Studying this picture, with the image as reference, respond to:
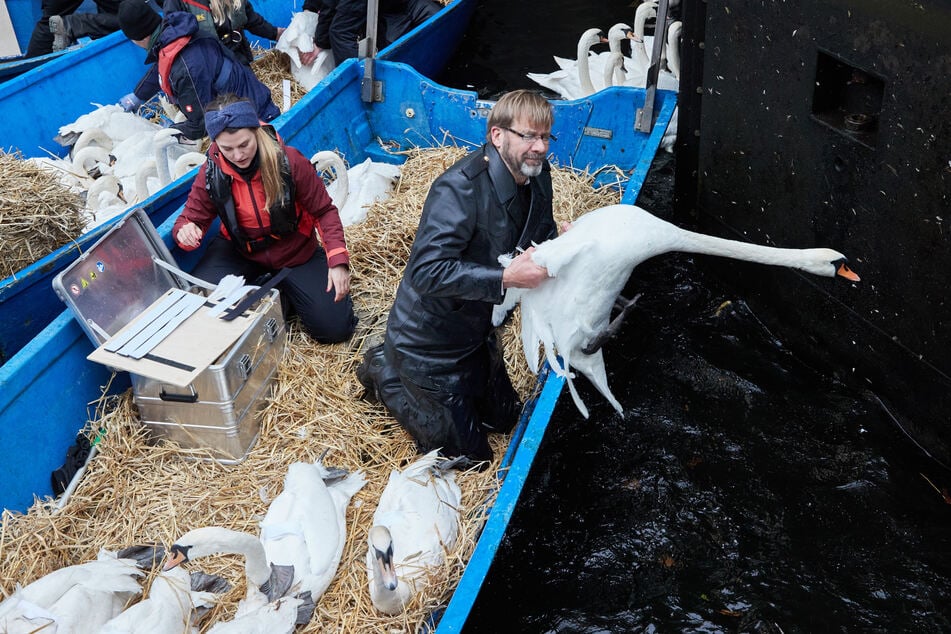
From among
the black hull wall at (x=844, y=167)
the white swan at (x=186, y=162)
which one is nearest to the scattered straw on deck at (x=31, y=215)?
the white swan at (x=186, y=162)

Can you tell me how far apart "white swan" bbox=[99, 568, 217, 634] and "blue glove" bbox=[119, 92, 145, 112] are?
5161mm

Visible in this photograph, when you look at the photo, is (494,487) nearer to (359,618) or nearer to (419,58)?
(359,618)

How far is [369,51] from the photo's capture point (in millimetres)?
7191

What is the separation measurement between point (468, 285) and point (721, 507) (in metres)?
2.28

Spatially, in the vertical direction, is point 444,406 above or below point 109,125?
below

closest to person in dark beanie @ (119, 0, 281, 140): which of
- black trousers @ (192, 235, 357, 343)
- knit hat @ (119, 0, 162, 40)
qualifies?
knit hat @ (119, 0, 162, 40)

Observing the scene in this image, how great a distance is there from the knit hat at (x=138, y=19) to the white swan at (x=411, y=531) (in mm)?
4267

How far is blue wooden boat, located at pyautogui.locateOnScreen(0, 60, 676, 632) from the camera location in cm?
405

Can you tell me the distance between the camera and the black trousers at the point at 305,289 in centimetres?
515

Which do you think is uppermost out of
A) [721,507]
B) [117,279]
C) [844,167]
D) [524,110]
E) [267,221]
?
[524,110]

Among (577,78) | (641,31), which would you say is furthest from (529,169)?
(577,78)

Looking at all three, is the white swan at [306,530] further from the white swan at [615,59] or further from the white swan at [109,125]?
the white swan at [615,59]

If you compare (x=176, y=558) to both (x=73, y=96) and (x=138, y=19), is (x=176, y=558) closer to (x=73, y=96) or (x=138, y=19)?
(x=138, y=19)

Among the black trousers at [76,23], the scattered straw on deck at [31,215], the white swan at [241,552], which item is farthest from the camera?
the black trousers at [76,23]
